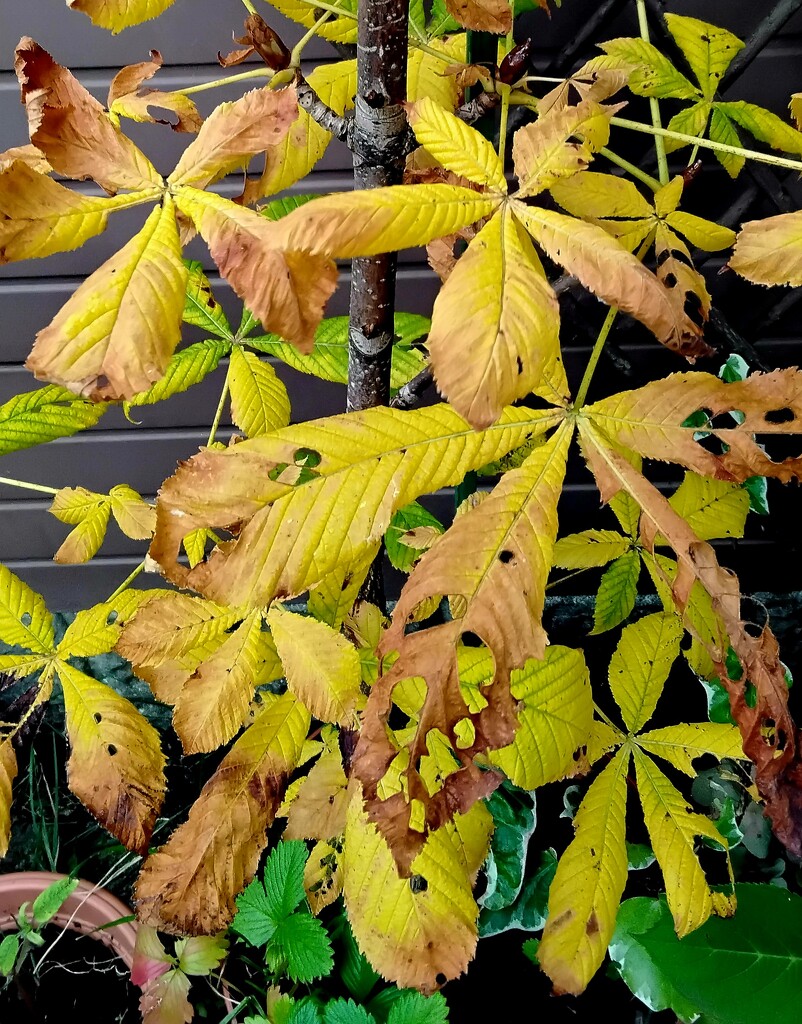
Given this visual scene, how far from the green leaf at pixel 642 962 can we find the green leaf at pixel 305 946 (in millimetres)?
371

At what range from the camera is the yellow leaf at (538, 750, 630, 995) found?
657 millimetres

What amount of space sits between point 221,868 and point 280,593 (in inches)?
11.6

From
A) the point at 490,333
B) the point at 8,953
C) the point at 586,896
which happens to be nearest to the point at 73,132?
the point at 490,333

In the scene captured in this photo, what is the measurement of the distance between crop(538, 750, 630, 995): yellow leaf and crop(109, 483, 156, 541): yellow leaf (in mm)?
601

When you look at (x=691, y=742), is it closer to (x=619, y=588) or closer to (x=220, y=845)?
(x=619, y=588)

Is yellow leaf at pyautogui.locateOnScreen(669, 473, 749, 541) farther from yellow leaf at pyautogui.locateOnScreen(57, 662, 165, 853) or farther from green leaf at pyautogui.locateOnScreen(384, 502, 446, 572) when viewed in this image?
yellow leaf at pyautogui.locateOnScreen(57, 662, 165, 853)

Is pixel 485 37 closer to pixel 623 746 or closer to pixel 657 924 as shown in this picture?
pixel 623 746

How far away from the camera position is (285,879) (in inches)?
33.8

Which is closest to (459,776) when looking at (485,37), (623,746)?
(623,746)

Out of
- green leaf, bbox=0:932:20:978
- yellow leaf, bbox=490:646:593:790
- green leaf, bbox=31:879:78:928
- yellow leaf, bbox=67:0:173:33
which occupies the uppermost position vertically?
yellow leaf, bbox=67:0:173:33

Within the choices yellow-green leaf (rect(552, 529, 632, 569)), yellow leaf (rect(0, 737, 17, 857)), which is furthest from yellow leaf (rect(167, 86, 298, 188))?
yellow-green leaf (rect(552, 529, 632, 569))

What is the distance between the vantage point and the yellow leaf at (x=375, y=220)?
1.11 ft

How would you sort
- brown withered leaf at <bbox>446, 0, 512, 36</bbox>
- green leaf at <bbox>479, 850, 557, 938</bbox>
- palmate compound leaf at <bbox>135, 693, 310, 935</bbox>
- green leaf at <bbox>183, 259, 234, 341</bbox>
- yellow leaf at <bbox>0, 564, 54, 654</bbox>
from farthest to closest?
green leaf at <bbox>479, 850, 557, 938</bbox>
green leaf at <bbox>183, 259, 234, 341</bbox>
yellow leaf at <bbox>0, 564, 54, 654</bbox>
palmate compound leaf at <bbox>135, 693, 310, 935</bbox>
brown withered leaf at <bbox>446, 0, 512, 36</bbox>

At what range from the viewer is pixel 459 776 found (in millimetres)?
473
